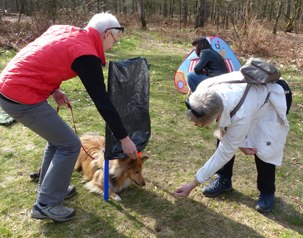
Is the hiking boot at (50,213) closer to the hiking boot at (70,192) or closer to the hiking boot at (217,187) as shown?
the hiking boot at (70,192)

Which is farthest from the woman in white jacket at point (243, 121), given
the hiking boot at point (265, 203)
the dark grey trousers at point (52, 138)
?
the dark grey trousers at point (52, 138)

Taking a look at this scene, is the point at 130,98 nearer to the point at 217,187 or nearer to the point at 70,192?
the point at 70,192

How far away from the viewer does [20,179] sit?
137 inches

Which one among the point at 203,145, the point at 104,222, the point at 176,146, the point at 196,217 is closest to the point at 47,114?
the point at 104,222

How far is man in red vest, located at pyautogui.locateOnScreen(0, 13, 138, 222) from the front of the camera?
6.80ft

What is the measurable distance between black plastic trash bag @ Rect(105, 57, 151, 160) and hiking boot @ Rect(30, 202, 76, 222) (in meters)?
0.77

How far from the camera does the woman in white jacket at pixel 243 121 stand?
2094mm

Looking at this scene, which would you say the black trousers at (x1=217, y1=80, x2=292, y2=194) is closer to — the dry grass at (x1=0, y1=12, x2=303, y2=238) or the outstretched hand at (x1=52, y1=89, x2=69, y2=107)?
the dry grass at (x1=0, y1=12, x2=303, y2=238)

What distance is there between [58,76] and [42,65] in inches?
6.1

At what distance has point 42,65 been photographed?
82.1 inches

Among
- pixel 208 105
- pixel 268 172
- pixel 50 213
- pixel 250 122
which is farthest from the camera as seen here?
pixel 268 172

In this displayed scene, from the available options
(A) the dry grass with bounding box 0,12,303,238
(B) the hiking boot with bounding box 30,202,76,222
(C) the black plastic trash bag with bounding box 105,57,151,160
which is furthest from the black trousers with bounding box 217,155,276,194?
(B) the hiking boot with bounding box 30,202,76,222

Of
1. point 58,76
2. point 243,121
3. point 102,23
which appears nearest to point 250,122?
point 243,121

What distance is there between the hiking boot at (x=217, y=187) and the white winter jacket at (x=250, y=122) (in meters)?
0.80
